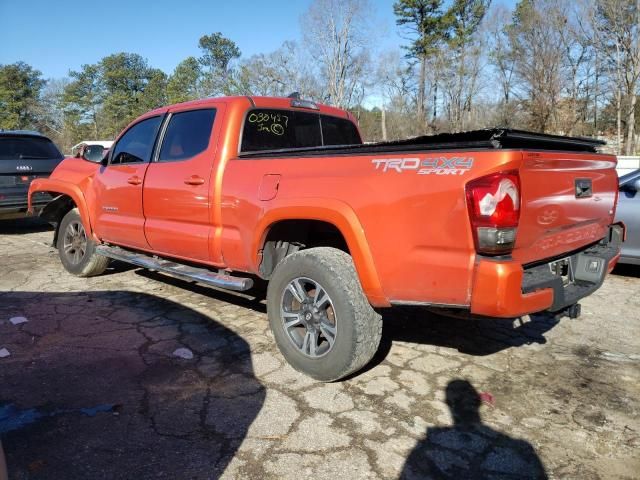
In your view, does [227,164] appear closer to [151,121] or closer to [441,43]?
[151,121]

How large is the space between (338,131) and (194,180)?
1530mm

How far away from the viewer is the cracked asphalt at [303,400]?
2.41 meters

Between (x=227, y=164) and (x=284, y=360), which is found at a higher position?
(x=227, y=164)

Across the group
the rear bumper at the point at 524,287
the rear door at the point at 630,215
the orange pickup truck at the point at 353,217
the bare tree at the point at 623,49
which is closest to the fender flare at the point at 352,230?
the orange pickup truck at the point at 353,217

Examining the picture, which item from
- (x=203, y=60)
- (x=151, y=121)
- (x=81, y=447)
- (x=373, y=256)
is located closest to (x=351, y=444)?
(x=373, y=256)

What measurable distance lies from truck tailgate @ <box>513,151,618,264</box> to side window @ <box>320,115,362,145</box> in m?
2.24

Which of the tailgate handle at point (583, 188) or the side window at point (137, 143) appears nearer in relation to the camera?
Answer: the tailgate handle at point (583, 188)

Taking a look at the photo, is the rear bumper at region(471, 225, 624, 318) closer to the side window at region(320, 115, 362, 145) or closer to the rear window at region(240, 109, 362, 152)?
the rear window at region(240, 109, 362, 152)

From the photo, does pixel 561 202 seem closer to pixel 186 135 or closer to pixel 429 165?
pixel 429 165

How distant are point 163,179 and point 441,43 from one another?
37.5m

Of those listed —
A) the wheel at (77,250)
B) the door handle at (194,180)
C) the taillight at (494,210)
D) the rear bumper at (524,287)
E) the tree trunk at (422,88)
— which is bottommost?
the wheel at (77,250)

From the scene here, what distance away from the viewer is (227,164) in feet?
12.5

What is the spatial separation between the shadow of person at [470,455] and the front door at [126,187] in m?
3.30

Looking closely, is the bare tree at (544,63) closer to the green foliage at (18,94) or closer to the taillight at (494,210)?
the taillight at (494,210)
